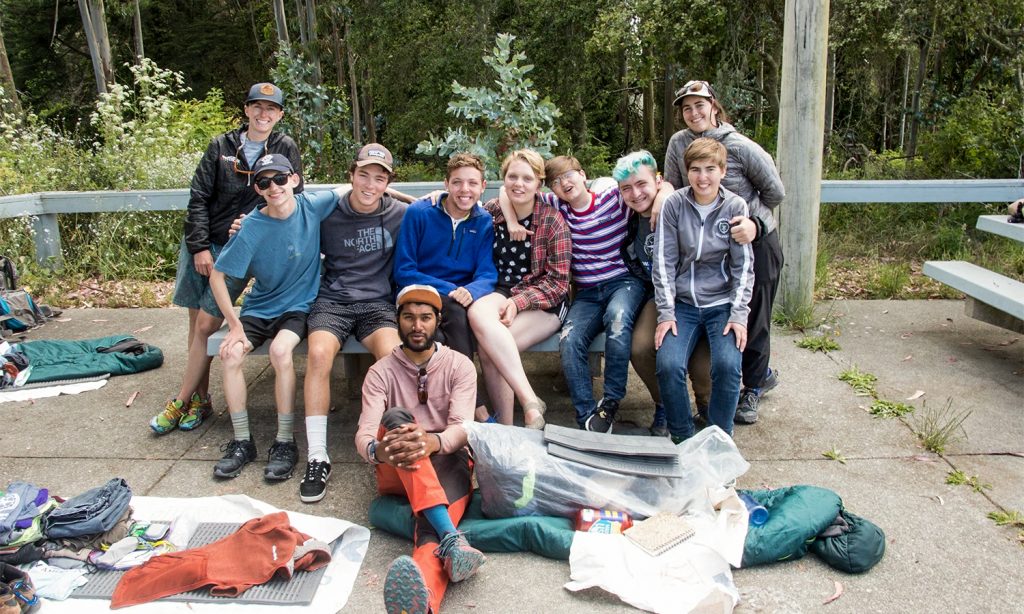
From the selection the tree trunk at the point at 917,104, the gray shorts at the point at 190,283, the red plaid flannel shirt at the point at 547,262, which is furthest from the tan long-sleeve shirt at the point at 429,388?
the tree trunk at the point at 917,104

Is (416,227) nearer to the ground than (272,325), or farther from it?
farther from it

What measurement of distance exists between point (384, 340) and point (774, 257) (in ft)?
6.87

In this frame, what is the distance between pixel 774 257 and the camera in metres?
4.38

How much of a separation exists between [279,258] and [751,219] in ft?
8.07

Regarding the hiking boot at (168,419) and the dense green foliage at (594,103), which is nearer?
the hiking boot at (168,419)

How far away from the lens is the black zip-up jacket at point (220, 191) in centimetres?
456

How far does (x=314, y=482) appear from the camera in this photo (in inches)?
Answer: 150

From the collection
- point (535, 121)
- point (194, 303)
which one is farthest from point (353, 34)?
point (194, 303)

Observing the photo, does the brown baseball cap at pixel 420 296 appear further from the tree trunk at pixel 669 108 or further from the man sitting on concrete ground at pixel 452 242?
the tree trunk at pixel 669 108

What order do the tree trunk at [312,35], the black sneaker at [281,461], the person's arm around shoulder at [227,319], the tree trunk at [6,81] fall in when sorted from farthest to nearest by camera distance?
1. the tree trunk at [6,81]
2. the tree trunk at [312,35]
3. the person's arm around shoulder at [227,319]
4. the black sneaker at [281,461]

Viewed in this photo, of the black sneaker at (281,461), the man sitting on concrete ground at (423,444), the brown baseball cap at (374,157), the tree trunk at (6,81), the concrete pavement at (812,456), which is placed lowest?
the concrete pavement at (812,456)

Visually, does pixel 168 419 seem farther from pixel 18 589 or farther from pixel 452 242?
pixel 452 242

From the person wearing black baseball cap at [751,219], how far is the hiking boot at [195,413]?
273 cm

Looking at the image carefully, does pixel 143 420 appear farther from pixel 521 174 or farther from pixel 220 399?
pixel 521 174
